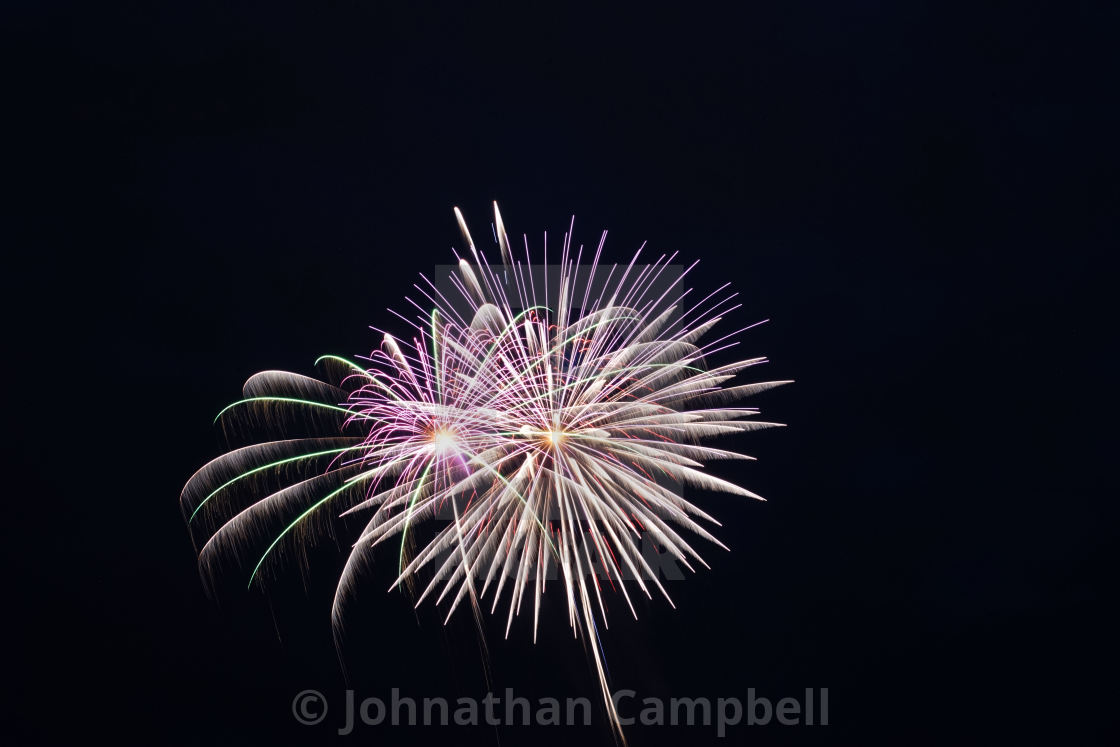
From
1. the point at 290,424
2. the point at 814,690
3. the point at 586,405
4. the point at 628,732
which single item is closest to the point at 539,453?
the point at 586,405

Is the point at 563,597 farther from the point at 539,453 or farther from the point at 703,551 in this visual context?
the point at 539,453

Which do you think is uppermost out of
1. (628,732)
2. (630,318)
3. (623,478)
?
(630,318)

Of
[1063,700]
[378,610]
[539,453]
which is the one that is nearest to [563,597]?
[378,610]

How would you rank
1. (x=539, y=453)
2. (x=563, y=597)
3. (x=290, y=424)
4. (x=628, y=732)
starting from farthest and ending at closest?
(x=628, y=732)
(x=563, y=597)
(x=290, y=424)
(x=539, y=453)

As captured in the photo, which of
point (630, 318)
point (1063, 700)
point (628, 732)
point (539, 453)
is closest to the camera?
point (539, 453)

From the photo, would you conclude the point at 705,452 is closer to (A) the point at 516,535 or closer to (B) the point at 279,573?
(A) the point at 516,535

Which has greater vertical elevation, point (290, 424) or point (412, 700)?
point (290, 424)

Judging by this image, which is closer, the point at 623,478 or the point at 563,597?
the point at 623,478
